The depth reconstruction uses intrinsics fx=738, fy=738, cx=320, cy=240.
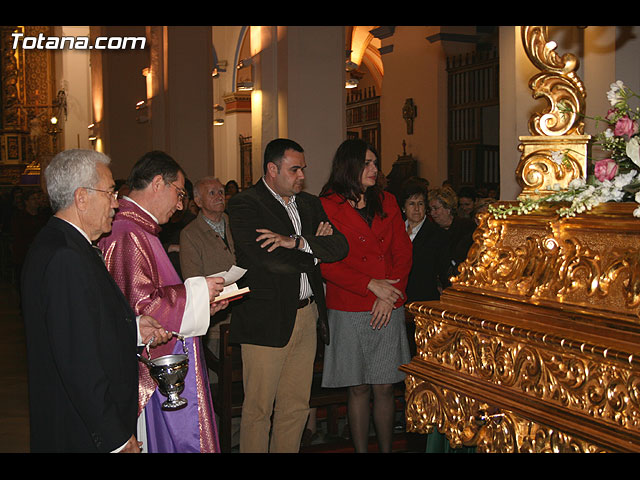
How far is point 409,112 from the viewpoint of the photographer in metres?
12.5

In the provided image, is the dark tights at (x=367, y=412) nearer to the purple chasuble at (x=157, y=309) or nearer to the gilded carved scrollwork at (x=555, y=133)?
the purple chasuble at (x=157, y=309)

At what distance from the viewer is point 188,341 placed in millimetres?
3000

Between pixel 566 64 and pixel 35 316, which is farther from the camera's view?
pixel 566 64

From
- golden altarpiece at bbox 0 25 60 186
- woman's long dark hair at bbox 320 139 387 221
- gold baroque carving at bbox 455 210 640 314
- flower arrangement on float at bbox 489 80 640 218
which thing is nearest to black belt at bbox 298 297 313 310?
woman's long dark hair at bbox 320 139 387 221

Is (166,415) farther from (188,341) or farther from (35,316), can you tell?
(35,316)

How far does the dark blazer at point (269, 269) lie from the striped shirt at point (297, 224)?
0.10 ft

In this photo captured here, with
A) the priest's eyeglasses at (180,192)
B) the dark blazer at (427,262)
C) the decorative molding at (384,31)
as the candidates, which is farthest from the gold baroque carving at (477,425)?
the decorative molding at (384,31)

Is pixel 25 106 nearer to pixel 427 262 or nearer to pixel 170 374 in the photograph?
pixel 427 262

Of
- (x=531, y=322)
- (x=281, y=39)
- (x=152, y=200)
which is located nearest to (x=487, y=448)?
(x=531, y=322)

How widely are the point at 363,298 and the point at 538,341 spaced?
5.46 feet

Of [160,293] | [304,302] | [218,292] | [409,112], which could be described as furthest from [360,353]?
[409,112]

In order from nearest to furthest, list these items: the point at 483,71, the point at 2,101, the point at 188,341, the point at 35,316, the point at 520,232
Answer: the point at 35,316
the point at 520,232
the point at 188,341
the point at 483,71
the point at 2,101

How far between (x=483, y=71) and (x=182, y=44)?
491 centimetres

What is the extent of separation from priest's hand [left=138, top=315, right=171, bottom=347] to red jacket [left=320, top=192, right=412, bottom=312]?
141 centimetres
